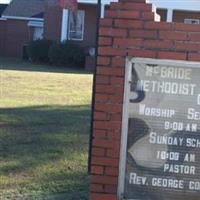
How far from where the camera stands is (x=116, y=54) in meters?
6.00

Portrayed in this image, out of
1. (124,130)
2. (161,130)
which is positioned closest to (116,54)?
(124,130)

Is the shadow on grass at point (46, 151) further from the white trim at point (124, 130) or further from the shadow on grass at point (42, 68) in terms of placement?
the shadow on grass at point (42, 68)

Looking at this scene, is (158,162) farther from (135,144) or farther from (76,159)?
(76,159)

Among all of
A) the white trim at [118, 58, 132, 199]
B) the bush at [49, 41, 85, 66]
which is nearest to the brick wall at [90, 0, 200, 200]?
the white trim at [118, 58, 132, 199]

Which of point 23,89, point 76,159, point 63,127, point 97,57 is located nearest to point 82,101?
point 23,89

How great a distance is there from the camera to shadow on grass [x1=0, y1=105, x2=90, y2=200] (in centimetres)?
755

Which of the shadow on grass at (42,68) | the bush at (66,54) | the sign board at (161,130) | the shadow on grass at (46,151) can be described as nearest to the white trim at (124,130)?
the sign board at (161,130)

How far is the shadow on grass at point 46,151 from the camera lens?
7550 mm

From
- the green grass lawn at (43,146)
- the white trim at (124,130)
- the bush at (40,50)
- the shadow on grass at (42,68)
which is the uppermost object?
the white trim at (124,130)

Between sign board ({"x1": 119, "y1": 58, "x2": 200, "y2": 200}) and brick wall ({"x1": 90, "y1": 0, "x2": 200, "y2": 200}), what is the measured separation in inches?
4.4

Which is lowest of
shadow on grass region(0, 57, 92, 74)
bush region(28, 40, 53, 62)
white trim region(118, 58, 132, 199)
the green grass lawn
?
shadow on grass region(0, 57, 92, 74)

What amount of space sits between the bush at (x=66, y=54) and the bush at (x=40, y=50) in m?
1.58

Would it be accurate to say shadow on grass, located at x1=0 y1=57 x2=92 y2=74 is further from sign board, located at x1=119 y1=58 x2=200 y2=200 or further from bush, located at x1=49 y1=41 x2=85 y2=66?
sign board, located at x1=119 y1=58 x2=200 y2=200

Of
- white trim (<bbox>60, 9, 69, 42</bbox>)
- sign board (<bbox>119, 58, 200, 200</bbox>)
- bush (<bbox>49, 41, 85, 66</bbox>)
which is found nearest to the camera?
sign board (<bbox>119, 58, 200, 200</bbox>)
